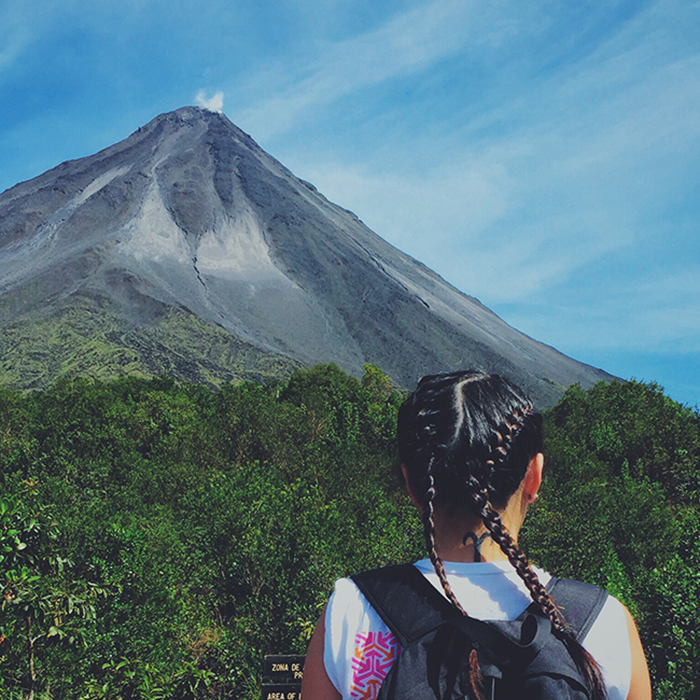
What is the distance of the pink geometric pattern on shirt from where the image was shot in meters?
1.93

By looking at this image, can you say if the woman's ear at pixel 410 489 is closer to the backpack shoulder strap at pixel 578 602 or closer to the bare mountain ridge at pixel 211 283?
the backpack shoulder strap at pixel 578 602

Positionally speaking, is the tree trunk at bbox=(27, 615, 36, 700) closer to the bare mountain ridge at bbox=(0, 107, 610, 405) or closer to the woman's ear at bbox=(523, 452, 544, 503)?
the woman's ear at bbox=(523, 452, 544, 503)

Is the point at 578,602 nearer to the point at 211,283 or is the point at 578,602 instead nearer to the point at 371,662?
the point at 371,662

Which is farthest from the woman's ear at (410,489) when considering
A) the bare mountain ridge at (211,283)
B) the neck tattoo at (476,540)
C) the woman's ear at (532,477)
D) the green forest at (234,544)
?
the bare mountain ridge at (211,283)

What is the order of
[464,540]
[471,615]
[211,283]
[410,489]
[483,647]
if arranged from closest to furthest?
[483,647] → [471,615] → [464,540] → [410,489] → [211,283]

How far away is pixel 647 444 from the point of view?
30.2m

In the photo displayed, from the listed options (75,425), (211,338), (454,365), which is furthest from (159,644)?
(454,365)

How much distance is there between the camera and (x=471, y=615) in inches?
76.4

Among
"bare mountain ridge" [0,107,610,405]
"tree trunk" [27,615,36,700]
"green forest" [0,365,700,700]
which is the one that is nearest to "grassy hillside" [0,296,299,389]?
"bare mountain ridge" [0,107,610,405]

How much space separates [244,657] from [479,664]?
13.3m

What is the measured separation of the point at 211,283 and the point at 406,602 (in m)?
138

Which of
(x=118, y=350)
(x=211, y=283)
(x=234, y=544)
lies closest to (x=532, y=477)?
(x=234, y=544)

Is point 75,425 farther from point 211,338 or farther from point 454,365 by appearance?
point 454,365

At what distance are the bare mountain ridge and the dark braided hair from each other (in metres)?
98.2
